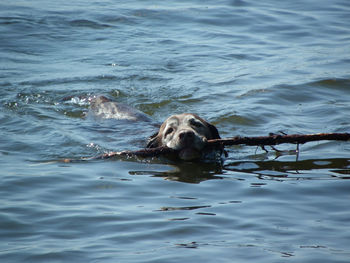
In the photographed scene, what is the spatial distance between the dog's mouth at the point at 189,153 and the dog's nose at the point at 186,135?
148mm

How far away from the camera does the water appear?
4.92 meters

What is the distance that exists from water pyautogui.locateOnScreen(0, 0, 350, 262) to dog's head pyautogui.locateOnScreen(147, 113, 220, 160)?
0.24m

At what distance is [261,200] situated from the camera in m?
5.93

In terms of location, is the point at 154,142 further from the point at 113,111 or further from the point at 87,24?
the point at 87,24

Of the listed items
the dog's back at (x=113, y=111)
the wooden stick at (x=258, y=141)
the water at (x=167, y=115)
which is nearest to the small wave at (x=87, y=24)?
the water at (x=167, y=115)

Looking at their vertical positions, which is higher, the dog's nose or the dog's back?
the dog's nose

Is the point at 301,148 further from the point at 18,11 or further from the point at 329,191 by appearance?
the point at 18,11

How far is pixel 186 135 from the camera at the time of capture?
24.4ft

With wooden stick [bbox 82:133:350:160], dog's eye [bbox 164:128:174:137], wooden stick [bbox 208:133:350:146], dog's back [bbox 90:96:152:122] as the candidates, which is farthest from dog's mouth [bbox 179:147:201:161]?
dog's back [bbox 90:96:152:122]

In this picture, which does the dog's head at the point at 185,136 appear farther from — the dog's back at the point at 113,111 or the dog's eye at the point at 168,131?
the dog's back at the point at 113,111

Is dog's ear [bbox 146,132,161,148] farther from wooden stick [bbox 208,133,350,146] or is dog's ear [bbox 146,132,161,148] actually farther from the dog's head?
wooden stick [bbox 208,133,350,146]

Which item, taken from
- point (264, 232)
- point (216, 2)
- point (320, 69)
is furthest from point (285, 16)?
point (264, 232)

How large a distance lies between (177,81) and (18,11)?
7742 mm

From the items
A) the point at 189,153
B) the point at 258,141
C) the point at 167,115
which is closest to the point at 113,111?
the point at 167,115
